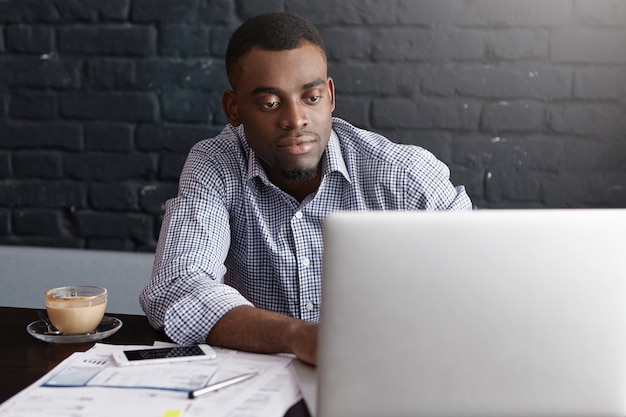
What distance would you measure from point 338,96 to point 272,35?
54 centimetres

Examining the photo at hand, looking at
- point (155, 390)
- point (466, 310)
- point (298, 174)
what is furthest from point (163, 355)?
point (298, 174)

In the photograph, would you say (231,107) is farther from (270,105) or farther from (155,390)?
(155,390)

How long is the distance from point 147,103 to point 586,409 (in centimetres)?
164

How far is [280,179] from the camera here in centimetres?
174

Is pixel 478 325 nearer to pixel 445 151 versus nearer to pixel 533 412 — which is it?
pixel 533 412

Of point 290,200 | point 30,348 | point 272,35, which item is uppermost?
point 272,35

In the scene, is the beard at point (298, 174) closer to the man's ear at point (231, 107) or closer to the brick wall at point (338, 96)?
the man's ear at point (231, 107)

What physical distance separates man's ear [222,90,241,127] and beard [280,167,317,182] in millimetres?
209

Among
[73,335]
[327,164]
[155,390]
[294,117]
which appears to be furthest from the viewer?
[327,164]

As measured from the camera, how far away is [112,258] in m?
2.12

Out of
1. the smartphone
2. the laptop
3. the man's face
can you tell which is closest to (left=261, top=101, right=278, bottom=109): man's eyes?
the man's face

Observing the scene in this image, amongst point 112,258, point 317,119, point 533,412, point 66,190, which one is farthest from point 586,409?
point 66,190

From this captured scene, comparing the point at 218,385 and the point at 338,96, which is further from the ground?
the point at 338,96

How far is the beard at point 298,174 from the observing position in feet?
5.47
